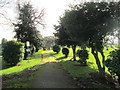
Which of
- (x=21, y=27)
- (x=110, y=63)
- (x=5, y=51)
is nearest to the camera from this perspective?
(x=110, y=63)

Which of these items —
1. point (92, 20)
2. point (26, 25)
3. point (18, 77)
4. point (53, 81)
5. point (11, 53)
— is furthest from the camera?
point (26, 25)

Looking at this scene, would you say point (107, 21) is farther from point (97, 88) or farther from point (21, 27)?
point (21, 27)

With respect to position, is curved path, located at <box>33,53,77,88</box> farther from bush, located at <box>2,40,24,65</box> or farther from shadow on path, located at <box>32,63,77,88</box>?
bush, located at <box>2,40,24,65</box>

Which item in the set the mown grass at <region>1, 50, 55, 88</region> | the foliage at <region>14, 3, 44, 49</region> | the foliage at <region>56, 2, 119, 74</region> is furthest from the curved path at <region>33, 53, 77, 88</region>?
the foliage at <region>14, 3, 44, 49</region>

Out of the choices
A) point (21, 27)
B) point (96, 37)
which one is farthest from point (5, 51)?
point (96, 37)

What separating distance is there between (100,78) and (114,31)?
132 inches

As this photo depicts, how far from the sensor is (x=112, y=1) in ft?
19.7

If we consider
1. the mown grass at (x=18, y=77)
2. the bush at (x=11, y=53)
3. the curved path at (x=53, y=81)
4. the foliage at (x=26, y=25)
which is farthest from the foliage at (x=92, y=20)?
the foliage at (x=26, y=25)

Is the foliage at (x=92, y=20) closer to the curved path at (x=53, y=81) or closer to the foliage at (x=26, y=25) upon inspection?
the curved path at (x=53, y=81)

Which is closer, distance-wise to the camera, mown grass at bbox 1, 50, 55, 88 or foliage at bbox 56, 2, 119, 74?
mown grass at bbox 1, 50, 55, 88

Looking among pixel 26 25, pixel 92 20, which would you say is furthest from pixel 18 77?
pixel 26 25

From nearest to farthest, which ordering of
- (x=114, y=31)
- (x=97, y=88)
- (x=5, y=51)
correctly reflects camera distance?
(x=97, y=88), (x=114, y=31), (x=5, y=51)

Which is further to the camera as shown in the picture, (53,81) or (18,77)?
(18,77)

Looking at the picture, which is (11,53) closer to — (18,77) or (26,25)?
(18,77)
